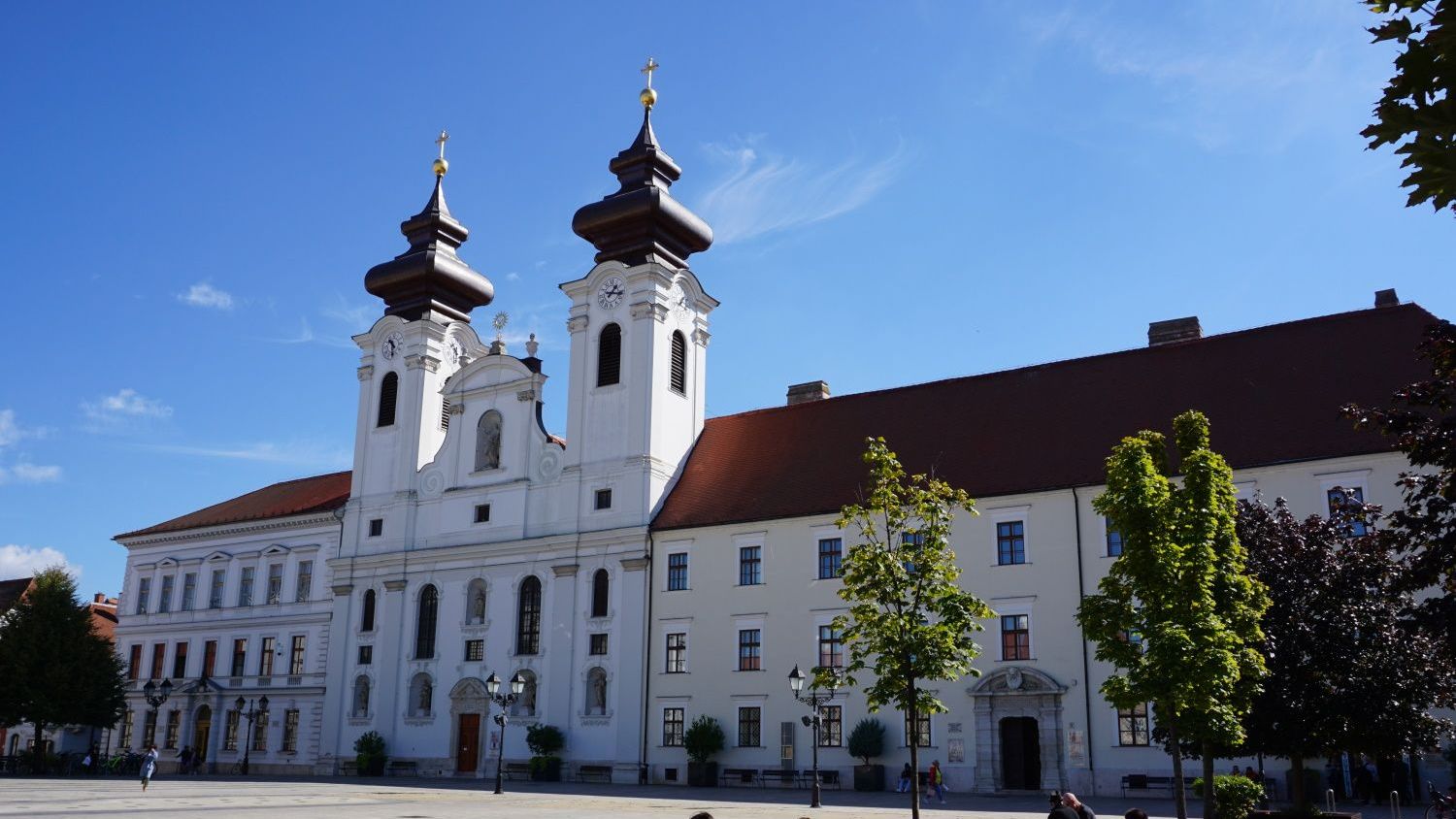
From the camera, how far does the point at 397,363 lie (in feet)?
168

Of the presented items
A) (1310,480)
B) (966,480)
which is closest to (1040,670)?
(966,480)

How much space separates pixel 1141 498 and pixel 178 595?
47.4 m

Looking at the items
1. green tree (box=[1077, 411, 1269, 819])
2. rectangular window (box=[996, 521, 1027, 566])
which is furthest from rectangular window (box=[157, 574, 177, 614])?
green tree (box=[1077, 411, 1269, 819])

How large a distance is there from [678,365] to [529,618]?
10652 millimetres

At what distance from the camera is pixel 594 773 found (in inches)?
1597

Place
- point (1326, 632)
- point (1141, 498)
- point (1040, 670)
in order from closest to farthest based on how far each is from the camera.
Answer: point (1141, 498) → point (1326, 632) → point (1040, 670)

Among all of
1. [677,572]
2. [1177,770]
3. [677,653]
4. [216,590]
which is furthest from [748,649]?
[216,590]

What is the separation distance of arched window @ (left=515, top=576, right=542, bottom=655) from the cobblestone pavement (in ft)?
20.1

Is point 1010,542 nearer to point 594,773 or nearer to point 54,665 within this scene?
point 594,773

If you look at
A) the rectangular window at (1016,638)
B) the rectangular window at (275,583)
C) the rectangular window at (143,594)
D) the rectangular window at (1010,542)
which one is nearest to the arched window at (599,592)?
the rectangular window at (1010,542)

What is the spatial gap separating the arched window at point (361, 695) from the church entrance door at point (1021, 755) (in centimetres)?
2465

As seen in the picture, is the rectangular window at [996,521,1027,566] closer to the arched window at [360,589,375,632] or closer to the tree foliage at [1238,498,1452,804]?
the tree foliage at [1238,498,1452,804]

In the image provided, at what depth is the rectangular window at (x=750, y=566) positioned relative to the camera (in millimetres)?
39247

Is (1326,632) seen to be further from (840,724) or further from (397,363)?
(397,363)
